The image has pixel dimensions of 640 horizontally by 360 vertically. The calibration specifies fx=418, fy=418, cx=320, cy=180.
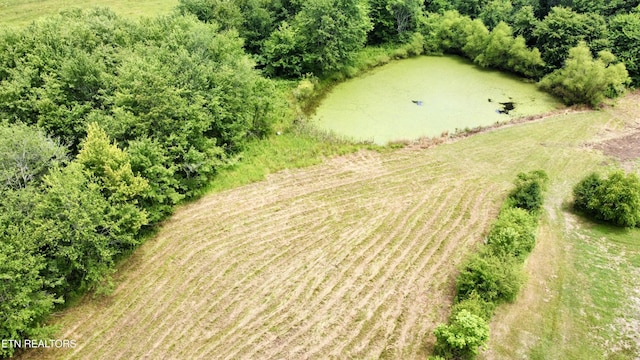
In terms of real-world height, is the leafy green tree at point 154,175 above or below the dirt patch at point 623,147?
above

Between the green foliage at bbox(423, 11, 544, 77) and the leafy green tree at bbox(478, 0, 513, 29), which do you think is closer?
the green foliage at bbox(423, 11, 544, 77)

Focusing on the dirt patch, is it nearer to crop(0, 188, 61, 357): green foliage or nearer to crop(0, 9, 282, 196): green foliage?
crop(0, 9, 282, 196): green foliage

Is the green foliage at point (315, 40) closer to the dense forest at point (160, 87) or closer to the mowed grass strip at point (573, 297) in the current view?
the dense forest at point (160, 87)

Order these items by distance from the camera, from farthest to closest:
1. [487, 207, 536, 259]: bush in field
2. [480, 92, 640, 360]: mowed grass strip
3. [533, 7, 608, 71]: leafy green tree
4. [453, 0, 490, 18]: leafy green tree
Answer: [453, 0, 490, 18]: leafy green tree, [533, 7, 608, 71]: leafy green tree, [487, 207, 536, 259]: bush in field, [480, 92, 640, 360]: mowed grass strip

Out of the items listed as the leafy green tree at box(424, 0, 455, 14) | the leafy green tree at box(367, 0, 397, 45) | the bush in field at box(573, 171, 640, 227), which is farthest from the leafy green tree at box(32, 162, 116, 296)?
the leafy green tree at box(424, 0, 455, 14)

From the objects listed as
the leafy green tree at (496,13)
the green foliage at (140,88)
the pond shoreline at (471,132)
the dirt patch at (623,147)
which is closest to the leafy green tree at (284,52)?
the green foliage at (140,88)

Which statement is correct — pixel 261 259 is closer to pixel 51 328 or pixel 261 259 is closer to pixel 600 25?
pixel 51 328

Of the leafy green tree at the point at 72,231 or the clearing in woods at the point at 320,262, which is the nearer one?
the clearing in woods at the point at 320,262

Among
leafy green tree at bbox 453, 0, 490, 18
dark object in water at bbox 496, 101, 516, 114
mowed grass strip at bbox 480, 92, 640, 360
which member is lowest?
mowed grass strip at bbox 480, 92, 640, 360
